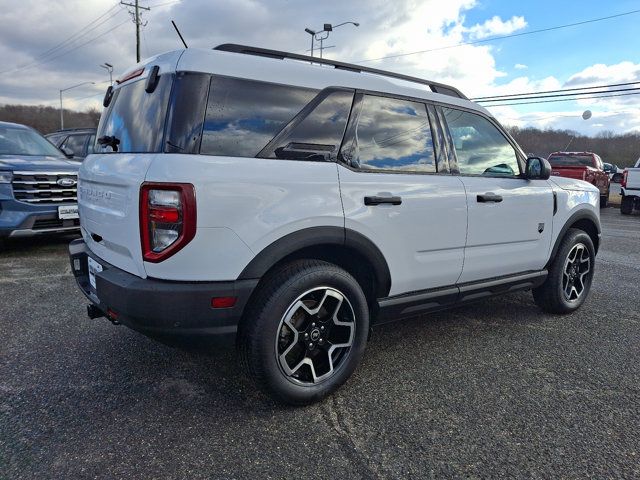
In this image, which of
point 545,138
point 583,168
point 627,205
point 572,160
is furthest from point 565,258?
point 545,138

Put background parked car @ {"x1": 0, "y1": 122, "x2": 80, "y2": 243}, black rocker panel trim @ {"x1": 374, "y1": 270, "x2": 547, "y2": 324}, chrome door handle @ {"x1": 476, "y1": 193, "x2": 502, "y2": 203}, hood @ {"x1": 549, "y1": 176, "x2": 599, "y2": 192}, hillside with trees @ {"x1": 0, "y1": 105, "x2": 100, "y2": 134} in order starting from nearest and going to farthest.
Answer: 1. black rocker panel trim @ {"x1": 374, "y1": 270, "x2": 547, "y2": 324}
2. chrome door handle @ {"x1": 476, "y1": 193, "x2": 502, "y2": 203}
3. hood @ {"x1": 549, "y1": 176, "x2": 599, "y2": 192}
4. background parked car @ {"x1": 0, "y1": 122, "x2": 80, "y2": 243}
5. hillside with trees @ {"x1": 0, "y1": 105, "x2": 100, "y2": 134}

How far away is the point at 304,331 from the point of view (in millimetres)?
2611

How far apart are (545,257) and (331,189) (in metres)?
2.39

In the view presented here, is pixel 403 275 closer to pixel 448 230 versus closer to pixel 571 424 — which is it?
pixel 448 230

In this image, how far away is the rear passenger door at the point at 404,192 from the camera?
272 cm

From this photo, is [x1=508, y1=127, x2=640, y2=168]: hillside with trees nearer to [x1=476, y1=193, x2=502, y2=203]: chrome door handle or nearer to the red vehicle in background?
the red vehicle in background

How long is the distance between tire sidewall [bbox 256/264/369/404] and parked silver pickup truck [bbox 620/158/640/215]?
46.4 ft

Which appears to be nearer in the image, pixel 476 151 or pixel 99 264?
pixel 99 264

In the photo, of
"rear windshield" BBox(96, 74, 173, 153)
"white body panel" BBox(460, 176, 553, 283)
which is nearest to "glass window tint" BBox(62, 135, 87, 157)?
"rear windshield" BBox(96, 74, 173, 153)

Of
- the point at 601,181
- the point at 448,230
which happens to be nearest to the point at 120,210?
the point at 448,230

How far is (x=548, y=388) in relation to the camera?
9.46 ft

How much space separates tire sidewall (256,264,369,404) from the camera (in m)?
2.39

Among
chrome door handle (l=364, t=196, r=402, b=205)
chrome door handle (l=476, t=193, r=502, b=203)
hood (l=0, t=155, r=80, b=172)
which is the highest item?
hood (l=0, t=155, r=80, b=172)

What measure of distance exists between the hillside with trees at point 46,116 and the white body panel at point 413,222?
209ft
